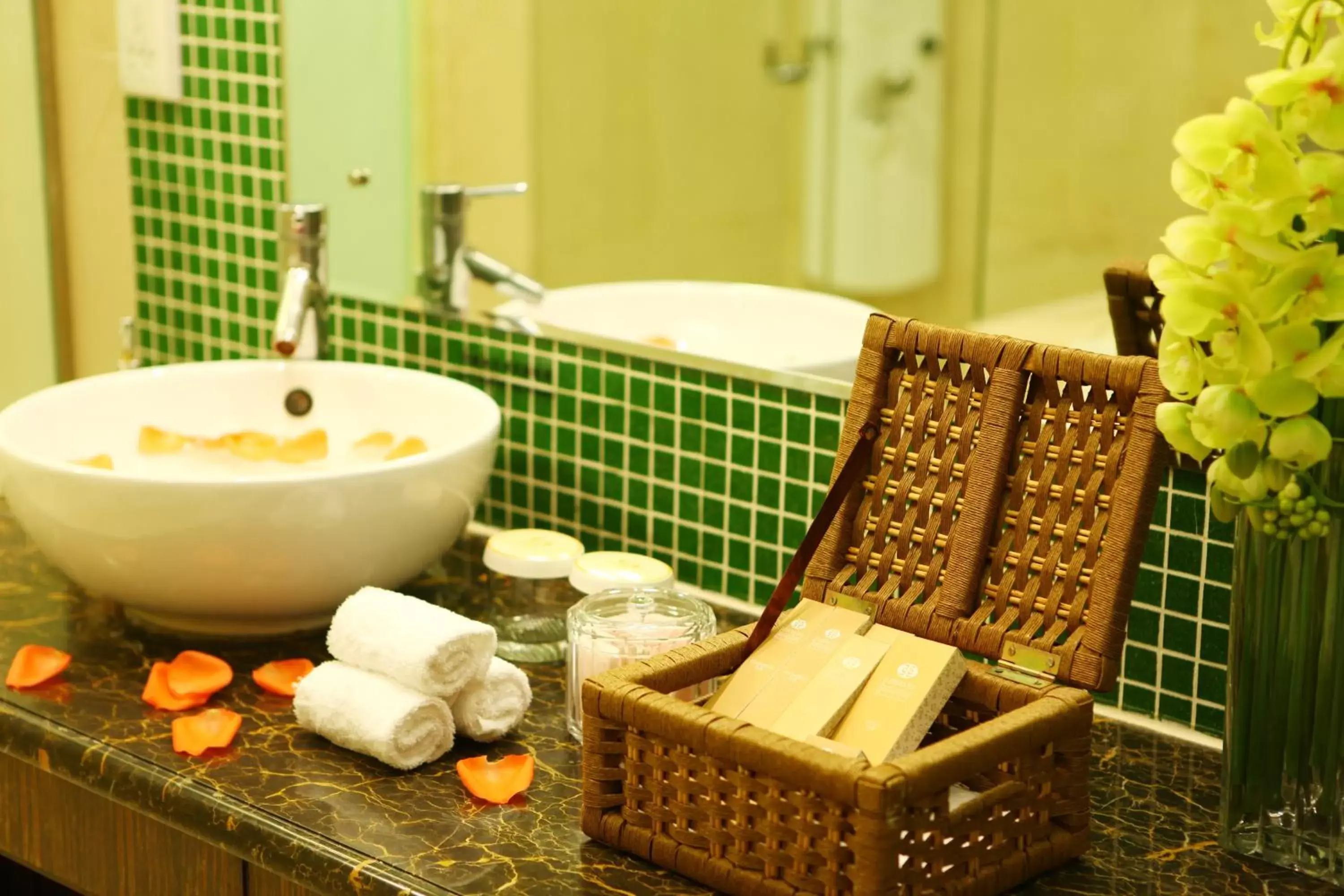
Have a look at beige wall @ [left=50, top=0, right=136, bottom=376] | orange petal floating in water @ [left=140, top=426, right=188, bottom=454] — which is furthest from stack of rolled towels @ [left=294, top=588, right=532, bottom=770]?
beige wall @ [left=50, top=0, right=136, bottom=376]

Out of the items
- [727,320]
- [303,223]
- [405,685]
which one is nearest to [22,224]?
[303,223]

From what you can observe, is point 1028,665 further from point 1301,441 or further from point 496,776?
point 496,776

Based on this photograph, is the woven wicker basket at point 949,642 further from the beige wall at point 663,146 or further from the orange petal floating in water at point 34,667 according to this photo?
the orange petal floating in water at point 34,667

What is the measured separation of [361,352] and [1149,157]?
941 mm

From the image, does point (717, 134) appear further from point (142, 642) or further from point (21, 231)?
point (21, 231)

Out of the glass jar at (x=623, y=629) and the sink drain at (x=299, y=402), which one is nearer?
the glass jar at (x=623, y=629)

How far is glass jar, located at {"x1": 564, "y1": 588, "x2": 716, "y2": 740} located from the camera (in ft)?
4.52

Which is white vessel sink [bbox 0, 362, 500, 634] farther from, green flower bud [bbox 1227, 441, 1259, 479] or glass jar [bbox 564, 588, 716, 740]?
green flower bud [bbox 1227, 441, 1259, 479]

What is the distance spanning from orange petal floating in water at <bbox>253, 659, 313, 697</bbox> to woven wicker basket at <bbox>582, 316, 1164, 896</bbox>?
38 cm

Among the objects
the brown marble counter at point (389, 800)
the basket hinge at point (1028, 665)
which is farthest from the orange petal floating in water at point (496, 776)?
the basket hinge at point (1028, 665)

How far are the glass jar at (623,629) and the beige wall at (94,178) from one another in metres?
1.11

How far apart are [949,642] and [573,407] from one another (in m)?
0.66

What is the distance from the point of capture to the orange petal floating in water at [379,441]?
179 centimetres

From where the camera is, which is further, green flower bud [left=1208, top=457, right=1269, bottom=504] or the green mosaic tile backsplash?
the green mosaic tile backsplash
